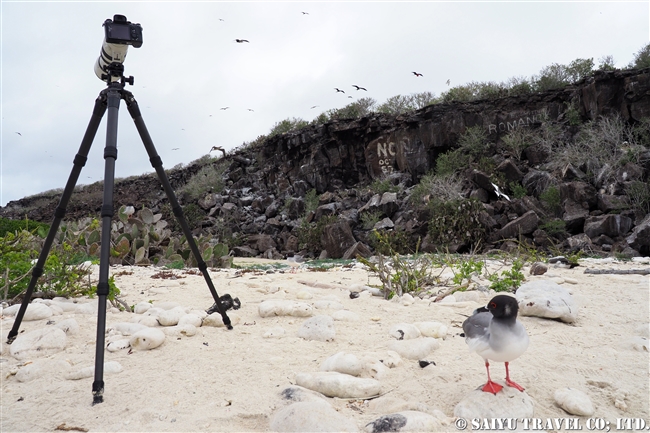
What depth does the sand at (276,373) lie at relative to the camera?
1749mm

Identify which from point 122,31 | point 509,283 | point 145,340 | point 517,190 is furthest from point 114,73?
point 517,190

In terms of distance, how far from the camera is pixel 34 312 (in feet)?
9.30

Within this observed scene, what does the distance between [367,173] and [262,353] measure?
19839 millimetres

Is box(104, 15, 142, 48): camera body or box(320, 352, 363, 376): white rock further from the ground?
box(104, 15, 142, 48): camera body

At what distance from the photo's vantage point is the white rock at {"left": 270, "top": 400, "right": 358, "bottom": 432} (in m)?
1.57

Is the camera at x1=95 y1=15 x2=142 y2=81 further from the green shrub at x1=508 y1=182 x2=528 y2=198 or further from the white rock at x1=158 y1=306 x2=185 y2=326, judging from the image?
the green shrub at x1=508 y1=182 x2=528 y2=198

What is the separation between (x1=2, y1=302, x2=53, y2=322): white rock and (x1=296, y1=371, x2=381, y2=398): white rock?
6.60 ft

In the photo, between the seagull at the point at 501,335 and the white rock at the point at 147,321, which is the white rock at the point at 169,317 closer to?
the white rock at the point at 147,321

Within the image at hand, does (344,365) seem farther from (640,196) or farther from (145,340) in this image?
(640,196)

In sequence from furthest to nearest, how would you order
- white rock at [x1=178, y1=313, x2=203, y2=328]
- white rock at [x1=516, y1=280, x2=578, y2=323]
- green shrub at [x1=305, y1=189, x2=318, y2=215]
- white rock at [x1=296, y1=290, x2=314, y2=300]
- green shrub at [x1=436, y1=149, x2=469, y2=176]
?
green shrub at [x1=305, y1=189, x2=318, y2=215] → green shrub at [x1=436, y1=149, x2=469, y2=176] → white rock at [x1=296, y1=290, x2=314, y2=300] → white rock at [x1=516, y1=280, x2=578, y2=323] → white rock at [x1=178, y1=313, x2=203, y2=328]

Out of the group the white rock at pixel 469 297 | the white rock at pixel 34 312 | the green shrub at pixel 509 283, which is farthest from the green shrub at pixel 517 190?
the white rock at pixel 34 312

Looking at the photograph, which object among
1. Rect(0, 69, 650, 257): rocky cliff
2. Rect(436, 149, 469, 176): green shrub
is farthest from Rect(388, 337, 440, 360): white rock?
Rect(436, 149, 469, 176): green shrub

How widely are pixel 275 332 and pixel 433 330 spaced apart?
1.05 metres

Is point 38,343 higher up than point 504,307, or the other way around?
point 504,307
